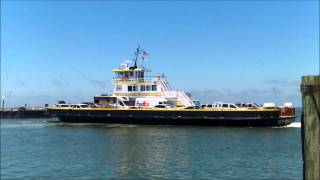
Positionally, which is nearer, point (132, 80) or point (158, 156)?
point (158, 156)

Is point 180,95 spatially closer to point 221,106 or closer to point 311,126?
point 221,106

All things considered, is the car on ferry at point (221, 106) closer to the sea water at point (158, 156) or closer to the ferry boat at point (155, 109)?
the ferry boat at point (155, 109)

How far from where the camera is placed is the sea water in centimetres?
2417

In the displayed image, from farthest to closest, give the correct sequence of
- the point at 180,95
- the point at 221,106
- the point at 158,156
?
the point at 180,95 → the point at 221,106 → the point at 158,156

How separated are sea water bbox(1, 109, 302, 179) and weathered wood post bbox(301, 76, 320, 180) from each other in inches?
653

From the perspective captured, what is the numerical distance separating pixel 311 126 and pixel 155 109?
53808 mm

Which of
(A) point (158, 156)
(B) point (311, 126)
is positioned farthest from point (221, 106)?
(B) point (311, 126)

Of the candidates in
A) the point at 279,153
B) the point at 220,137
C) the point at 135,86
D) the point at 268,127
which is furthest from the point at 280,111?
the point at 279,153

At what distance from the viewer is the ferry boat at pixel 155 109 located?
183 ft

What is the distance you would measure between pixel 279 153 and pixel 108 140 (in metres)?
16.5

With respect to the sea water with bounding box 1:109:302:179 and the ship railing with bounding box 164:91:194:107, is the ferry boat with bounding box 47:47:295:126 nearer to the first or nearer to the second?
the ship railing with bounding box 164:91:194:107

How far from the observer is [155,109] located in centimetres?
6003

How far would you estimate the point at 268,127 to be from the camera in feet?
180

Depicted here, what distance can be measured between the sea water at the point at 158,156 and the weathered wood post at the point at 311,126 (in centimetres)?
1659
